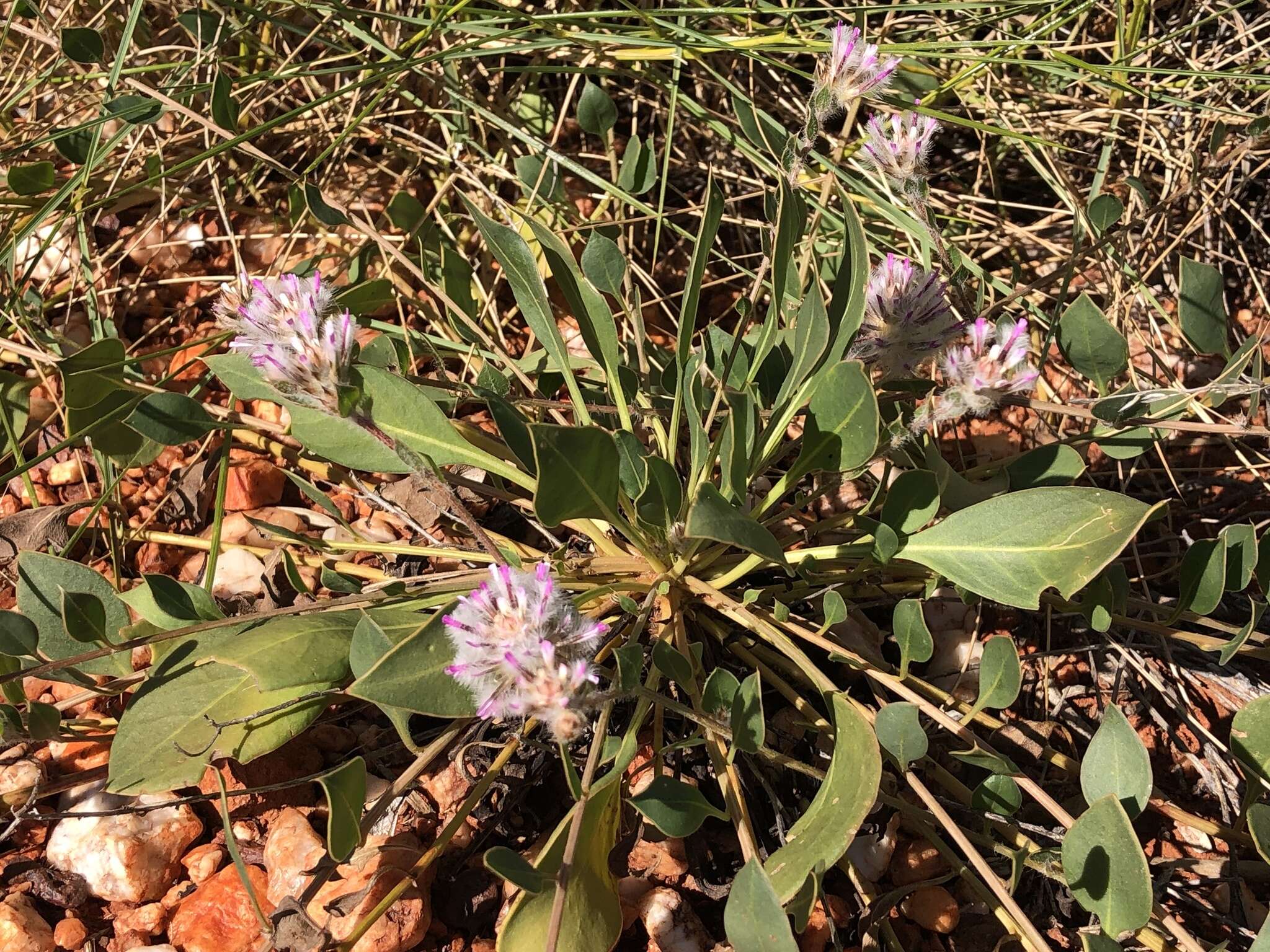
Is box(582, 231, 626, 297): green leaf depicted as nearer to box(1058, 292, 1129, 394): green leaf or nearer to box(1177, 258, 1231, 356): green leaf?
box(1058, 292, 1129, 394): green leaf

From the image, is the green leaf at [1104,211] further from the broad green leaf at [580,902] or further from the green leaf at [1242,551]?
the broad green leaf at [580,902]

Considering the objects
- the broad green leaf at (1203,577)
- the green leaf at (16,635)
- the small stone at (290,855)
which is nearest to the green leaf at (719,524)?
the broad green leaf at (1203,577)

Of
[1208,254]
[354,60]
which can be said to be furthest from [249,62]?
[1208,254]

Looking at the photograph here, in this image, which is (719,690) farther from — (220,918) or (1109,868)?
(220,918)

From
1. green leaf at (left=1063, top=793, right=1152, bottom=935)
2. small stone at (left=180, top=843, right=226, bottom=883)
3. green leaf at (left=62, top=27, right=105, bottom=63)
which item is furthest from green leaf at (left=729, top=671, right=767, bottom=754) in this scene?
green leaf at (left=62, top=27, right=105, bottom=63)

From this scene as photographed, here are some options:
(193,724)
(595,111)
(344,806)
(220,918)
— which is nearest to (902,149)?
(595,111)
